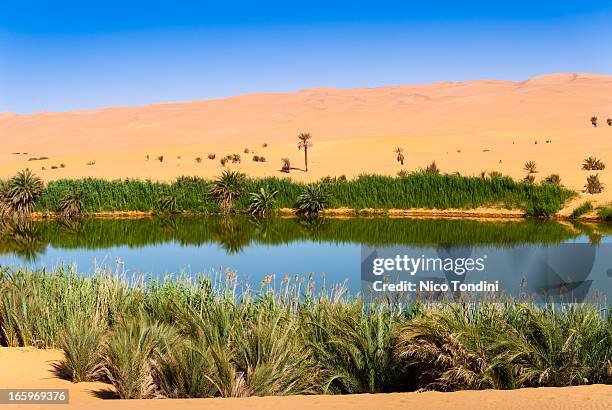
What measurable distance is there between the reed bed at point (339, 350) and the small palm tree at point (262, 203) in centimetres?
2760

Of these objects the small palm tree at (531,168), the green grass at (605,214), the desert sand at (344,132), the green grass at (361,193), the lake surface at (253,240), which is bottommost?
the lake surface at (253,240)

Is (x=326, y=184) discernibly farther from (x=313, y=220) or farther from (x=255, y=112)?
(x=255, y=112)

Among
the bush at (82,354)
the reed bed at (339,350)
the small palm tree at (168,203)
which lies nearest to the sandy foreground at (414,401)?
the reed bed at (339,350)

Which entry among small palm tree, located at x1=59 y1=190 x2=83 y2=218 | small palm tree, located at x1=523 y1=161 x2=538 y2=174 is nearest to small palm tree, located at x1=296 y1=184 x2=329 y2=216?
small palm tree, located at x1=59 y1=190 x2=83 y2=218

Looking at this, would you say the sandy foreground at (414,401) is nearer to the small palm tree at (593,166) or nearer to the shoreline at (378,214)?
the shoreline at (378,214)

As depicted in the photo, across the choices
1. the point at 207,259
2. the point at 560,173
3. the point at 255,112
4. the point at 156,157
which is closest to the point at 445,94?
the point at 255,112

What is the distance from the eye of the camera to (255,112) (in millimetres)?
142875

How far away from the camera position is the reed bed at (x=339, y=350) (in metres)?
8.34

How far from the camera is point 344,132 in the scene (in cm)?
10819

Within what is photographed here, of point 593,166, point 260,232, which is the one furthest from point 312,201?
point 593,166

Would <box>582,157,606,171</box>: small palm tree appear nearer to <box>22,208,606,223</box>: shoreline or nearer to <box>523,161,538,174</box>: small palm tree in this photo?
<box>523,161,538,174</box>: small palm tree

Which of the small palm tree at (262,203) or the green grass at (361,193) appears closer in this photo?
the green grass at (361,193)

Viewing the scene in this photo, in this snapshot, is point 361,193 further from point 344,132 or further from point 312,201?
point 344,132

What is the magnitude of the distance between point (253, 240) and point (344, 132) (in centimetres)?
8017
